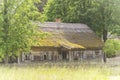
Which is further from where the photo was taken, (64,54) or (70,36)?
(70,36)

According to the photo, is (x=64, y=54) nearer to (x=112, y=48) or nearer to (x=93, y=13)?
(x=93, y=13)

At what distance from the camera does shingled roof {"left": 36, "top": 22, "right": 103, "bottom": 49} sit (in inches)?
1519

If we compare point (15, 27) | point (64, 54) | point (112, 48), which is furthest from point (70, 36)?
point (112, 48)

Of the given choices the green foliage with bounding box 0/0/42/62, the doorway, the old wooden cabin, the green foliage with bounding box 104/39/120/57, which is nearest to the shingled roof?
the old wooden cabin

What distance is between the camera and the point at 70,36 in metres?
42.1

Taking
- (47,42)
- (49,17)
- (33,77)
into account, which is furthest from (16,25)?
(49,17)

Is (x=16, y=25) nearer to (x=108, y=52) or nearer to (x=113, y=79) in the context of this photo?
(x=113, y=79)

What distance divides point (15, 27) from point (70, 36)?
12147 mm

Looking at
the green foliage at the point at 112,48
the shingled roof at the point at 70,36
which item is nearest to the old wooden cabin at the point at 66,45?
the shingled roof at the point at 70,36

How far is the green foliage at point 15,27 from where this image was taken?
30.5 metres

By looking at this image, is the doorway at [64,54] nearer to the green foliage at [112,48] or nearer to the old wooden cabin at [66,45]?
the old wooden cabin at [66,45]

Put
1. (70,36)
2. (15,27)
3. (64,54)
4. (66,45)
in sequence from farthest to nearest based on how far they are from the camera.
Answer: (70,36)
(64,54)
(66,45)
(15,27)

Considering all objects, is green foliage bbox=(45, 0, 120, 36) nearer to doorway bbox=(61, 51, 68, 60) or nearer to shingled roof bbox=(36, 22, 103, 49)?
shingled roof bbox=(36, 22, 103, 49)

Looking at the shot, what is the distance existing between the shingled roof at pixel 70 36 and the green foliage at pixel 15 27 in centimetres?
556
